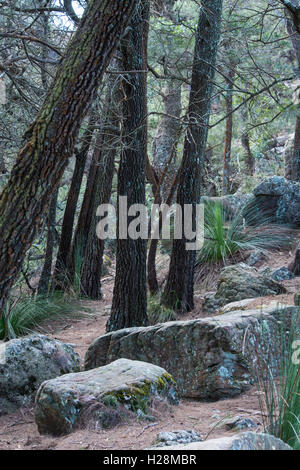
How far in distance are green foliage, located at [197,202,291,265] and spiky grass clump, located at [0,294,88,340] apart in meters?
2.63

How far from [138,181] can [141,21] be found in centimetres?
197

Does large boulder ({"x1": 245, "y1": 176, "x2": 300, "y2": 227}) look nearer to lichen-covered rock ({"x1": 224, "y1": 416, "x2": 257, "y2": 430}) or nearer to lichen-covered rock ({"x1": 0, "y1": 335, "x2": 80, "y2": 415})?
lichen-covered rock ({"x1": 0, "y1": 335, "x2": 80, "y2": 415})

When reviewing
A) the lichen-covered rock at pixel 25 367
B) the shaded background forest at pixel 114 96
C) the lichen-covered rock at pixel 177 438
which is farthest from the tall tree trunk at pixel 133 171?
the lichen-covered rock at pixel 177 438

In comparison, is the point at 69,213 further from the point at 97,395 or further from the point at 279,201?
the point at 97,395

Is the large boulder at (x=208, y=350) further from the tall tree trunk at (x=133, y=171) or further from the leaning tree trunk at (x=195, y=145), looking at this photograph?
the leaning tree trunk at (x=195, y=145)

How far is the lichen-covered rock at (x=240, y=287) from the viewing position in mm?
7375

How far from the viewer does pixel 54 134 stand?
3.08m

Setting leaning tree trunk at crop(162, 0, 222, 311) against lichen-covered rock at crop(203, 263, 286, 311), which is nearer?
lichen-covered rock at crop(203, 263, 286, 311)

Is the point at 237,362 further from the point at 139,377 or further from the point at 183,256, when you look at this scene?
the point at 183,256

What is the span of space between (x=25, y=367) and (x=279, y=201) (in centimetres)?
761

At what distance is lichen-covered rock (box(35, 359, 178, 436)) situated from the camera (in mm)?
3264

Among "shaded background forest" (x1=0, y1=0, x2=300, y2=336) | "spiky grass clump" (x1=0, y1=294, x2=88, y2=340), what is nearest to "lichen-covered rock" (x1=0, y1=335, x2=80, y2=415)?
"shaded background forest" (x1=0, y1=0, x2=300, y2=336)

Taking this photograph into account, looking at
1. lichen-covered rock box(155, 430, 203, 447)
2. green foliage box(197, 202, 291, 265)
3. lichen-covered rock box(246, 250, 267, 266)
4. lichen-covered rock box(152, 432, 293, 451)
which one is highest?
green foliage box(197, 202, 291, 265)

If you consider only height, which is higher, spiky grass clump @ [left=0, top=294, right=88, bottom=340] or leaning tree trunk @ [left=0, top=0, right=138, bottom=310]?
leaning tree trunk @ [left=0, top=0, right=138, bottom=310]
